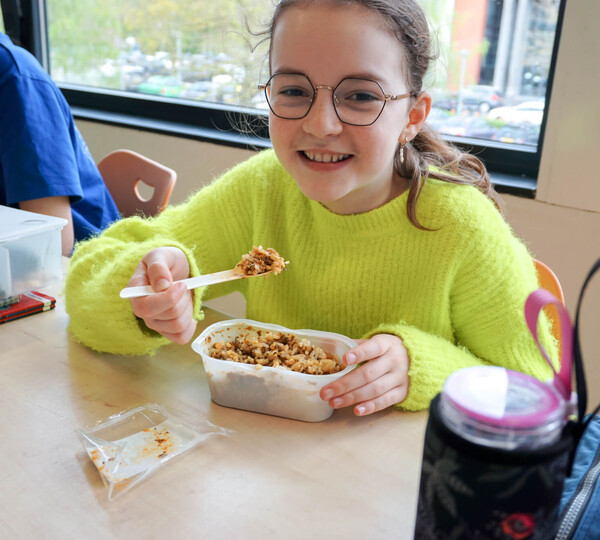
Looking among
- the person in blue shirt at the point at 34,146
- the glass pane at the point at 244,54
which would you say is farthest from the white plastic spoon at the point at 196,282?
the person in blue shirt at the point at 34,146

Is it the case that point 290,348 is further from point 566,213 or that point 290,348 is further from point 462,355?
point 566,213

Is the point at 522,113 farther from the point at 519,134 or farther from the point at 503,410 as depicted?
the point at 503,410

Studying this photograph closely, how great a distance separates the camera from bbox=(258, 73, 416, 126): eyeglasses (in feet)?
3.04

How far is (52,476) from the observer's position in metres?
0.70

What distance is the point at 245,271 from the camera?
953 mm

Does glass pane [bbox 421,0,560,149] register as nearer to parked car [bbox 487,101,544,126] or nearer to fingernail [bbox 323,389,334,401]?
parked car [bbox 487,101,544,126]

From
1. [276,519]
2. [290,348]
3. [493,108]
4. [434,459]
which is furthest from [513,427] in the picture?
[493,108]

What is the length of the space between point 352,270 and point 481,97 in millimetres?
1129

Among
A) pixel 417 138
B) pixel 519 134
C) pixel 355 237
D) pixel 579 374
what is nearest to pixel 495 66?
pixel 519 134

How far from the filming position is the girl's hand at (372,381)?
2.62 ft

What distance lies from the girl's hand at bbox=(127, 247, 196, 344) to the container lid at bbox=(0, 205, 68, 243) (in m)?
0.26

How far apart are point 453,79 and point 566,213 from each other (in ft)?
1.99

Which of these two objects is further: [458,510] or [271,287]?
[271,287]

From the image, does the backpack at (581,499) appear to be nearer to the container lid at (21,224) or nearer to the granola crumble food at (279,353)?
the granola crumble food at (279,353)
